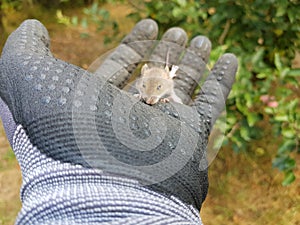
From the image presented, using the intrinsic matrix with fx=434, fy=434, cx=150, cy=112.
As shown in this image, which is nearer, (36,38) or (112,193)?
(112,193)

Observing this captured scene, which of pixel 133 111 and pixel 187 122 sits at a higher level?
pixel 133 111

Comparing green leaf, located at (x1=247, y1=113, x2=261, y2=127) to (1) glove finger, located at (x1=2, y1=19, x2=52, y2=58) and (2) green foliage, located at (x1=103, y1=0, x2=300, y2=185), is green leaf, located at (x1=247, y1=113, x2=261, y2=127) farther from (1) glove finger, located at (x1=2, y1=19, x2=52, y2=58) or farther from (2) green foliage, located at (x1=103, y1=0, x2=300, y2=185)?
(1) glove finger, located at (x1=2, y1=19, x2=52, y2=58)

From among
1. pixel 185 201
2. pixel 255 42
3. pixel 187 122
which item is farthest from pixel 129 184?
pixel 255 42

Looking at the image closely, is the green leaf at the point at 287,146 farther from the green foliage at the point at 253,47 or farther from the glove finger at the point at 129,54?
the glove finger at the point at 129,54

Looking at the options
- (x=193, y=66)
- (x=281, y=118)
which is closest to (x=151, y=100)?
(x=193, y=66)

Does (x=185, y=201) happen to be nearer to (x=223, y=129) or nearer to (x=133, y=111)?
(x=133, y=111)

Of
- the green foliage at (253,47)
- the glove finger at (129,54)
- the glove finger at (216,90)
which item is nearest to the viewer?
the glove finger at (216,90)

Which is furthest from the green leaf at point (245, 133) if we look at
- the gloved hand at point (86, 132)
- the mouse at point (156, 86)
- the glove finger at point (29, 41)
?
the glove finger at point (29, 41)
